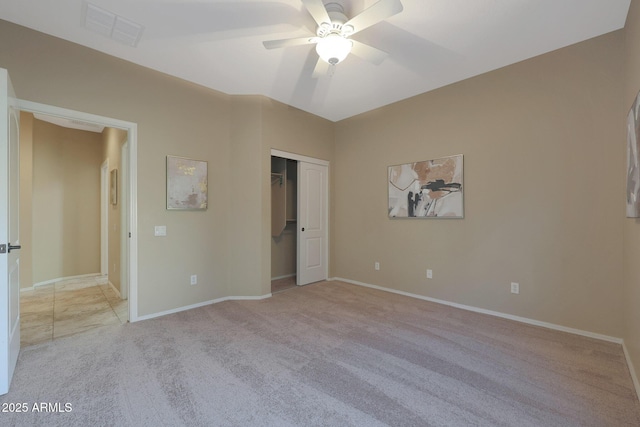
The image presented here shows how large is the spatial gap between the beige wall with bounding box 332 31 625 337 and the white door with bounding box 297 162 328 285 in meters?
1.19

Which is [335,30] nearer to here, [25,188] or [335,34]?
[335,34]

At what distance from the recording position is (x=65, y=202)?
489 cm

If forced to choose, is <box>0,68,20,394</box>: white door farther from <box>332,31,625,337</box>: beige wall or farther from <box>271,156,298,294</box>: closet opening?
<box>332,31,625,337</box>: beige wall

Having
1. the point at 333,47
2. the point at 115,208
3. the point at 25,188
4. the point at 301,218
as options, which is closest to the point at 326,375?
the point at 333,47

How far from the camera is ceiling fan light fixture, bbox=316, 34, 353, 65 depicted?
2.14m

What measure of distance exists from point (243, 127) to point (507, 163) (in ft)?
10.9

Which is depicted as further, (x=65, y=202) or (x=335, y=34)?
(x=65, y=202)

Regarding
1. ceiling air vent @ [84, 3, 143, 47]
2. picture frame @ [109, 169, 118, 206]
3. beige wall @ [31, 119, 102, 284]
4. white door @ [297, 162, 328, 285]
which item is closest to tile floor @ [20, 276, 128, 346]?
beige wall @ [31, 119, 102, 284]

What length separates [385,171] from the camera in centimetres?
423

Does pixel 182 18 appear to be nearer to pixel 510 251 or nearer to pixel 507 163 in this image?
pixel 507 163

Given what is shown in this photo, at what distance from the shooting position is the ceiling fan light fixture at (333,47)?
7.04 ft

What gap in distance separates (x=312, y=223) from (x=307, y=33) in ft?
9.26

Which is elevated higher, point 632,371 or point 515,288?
point 515,288

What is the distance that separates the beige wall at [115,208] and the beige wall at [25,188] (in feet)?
3.09
